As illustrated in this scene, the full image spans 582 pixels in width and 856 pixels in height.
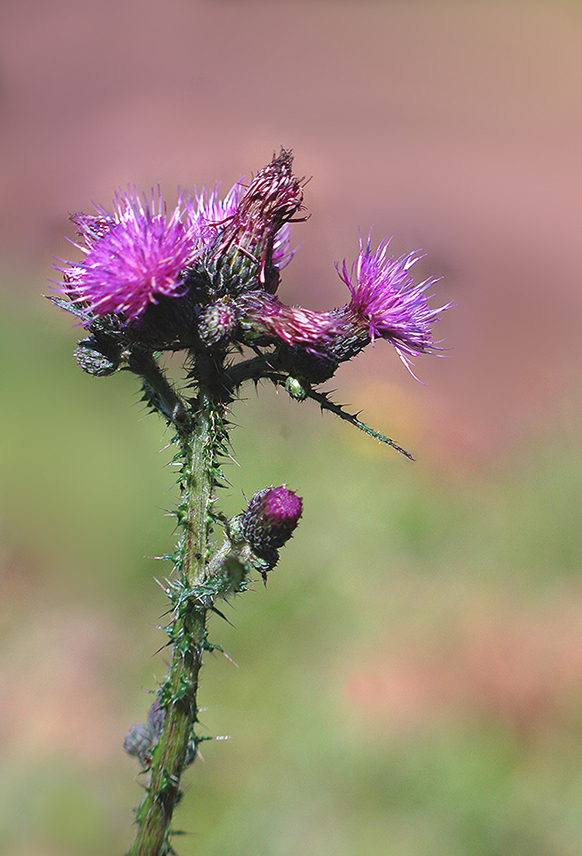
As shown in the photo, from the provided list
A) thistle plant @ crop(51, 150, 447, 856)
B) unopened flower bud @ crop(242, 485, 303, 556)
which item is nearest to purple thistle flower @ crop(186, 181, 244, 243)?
thistle plant @ crop(51, 150, 447, 856)

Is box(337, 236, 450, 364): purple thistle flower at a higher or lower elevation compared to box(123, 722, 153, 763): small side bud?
higher

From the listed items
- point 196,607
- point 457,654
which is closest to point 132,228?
point 196,607

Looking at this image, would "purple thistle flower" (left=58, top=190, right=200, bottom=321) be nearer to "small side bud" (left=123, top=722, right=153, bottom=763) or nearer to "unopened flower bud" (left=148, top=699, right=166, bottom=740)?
"unopened flower bud" (left=148, top=699, right=166, bottom=740)

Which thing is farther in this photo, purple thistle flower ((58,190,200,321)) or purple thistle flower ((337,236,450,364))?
purple thistle flower ((337,236,450,364))

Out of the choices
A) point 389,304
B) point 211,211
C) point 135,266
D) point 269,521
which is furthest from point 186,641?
point 211,211

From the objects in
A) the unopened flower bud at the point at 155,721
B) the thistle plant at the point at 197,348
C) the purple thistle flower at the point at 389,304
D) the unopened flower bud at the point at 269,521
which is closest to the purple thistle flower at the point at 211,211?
the thistle plant at the point at 197,348

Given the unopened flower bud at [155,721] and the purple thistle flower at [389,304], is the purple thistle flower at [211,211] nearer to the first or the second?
the purple thistle flower at [389,304]

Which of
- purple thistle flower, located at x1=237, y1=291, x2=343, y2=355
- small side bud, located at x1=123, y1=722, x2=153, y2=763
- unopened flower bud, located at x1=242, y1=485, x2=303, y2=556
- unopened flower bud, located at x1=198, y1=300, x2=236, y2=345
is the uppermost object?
purple thistle flower, located at x1=237, y1=291, x2=343, y2=355
